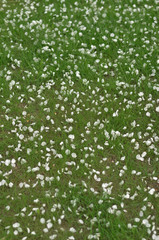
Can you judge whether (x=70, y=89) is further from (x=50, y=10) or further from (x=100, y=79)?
(x=50, y=10)

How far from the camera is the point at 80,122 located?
548cm

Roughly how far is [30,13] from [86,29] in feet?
5.64

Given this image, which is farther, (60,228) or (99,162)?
(99,162)

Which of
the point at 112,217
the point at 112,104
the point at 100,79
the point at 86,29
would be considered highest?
the point at 86,29

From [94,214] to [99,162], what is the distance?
35.4 inches

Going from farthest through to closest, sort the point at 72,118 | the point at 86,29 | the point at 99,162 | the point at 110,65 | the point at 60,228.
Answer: the point at 86,29, the point at 110,65, the point at 72,118, the point at 99,162, the point at 60,228

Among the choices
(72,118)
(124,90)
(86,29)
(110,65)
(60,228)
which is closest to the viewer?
(60,228)

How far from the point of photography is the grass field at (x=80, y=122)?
4259 millimetres

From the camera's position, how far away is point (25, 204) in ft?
14.6

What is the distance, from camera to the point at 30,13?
328 inches

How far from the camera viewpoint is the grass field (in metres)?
4.26

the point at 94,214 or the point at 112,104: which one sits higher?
the point at 112,104

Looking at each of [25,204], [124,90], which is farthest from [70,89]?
[25,204]

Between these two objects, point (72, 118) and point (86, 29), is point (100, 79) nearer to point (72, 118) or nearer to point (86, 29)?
point (72, 118)
